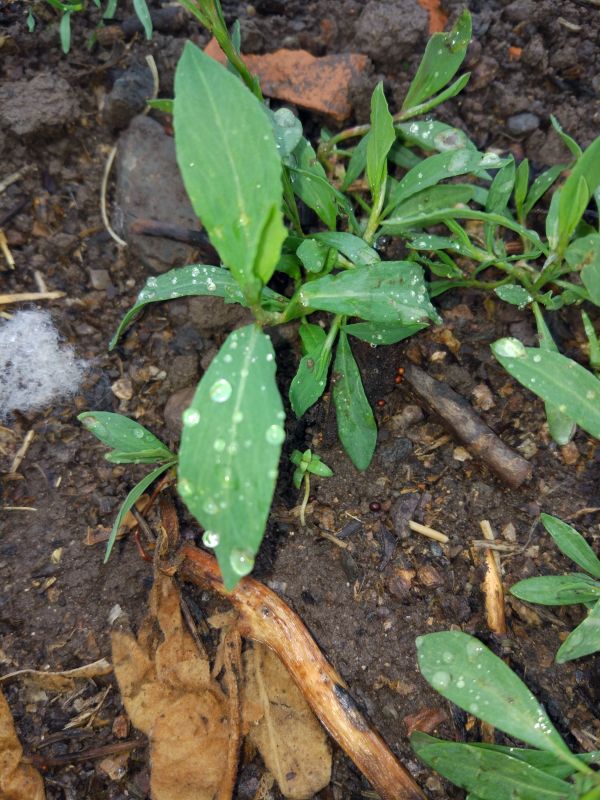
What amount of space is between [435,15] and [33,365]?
201 cm

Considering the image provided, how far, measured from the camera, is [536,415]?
6.32ft

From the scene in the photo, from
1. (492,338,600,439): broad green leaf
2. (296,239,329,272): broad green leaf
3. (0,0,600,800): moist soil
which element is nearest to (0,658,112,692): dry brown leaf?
(0,0,600,800): moist soil

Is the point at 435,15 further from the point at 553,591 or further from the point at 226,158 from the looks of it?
the point at 553,591

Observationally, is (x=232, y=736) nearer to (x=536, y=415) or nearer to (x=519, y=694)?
(x=519, y=694)

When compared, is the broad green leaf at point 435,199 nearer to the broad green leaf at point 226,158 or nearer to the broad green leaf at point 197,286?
the broad green leaf at point 197,286

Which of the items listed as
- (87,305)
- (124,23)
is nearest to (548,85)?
(124,23)

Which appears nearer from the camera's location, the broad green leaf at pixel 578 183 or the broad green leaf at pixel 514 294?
the broad green leaf at pixel 578 183

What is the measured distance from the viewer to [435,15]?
2.31 meters

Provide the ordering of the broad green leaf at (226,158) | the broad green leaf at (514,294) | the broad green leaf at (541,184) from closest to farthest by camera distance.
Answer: the broad green leaf at (226,158) < the broad green leaf at (514,294) < the broad green leaf at (541,184)

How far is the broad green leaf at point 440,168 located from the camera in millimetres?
1689

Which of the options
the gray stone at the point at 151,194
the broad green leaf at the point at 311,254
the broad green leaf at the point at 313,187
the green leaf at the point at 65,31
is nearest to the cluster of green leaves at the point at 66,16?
the green leaf at the point at 65,31

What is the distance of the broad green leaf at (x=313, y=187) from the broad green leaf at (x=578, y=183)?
2.12 ft

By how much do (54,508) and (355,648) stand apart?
1033 mm

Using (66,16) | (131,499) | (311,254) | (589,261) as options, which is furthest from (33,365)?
(589,261)
